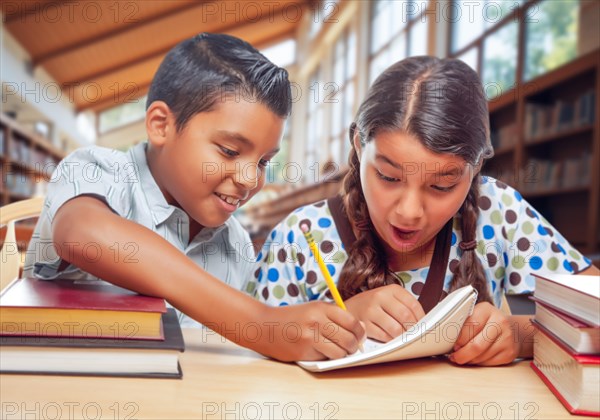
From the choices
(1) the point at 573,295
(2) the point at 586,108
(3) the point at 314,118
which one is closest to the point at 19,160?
(2) the point at 586,108

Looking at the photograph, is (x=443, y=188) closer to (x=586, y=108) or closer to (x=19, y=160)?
(x=586, y=108)

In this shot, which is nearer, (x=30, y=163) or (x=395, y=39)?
(x=30, y=163)

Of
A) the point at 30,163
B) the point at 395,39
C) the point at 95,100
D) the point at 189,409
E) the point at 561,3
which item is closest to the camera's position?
the point at 189,409

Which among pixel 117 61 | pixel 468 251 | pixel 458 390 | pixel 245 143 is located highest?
pixel 117 61

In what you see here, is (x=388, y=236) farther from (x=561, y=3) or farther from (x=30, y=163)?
(x=30, y=163)

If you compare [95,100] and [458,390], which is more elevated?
[95,100]

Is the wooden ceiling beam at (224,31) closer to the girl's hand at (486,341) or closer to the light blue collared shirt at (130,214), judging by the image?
the light blue collared shirt at (130,214)

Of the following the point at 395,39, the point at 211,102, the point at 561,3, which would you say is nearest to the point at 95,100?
the point at 395,39

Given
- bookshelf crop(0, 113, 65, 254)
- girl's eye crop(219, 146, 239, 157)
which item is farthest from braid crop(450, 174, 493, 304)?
bookshelf crop(0, 113, 65, 254)

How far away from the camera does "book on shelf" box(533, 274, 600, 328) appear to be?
64 cm

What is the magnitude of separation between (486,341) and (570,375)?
0.17 m

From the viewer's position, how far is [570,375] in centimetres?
66

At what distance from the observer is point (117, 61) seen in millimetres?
11602

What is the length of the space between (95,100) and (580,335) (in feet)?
49.9
